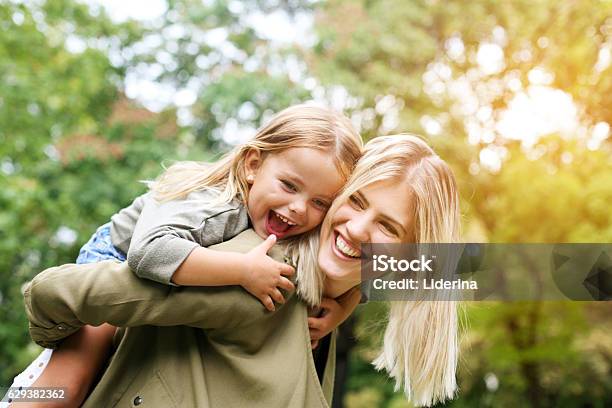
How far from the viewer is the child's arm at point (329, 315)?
174cm

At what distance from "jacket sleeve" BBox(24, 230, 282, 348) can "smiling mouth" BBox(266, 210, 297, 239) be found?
0.27 meters

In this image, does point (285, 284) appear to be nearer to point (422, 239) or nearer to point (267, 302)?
point (267, 302)

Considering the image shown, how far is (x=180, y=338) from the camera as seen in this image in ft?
5.16

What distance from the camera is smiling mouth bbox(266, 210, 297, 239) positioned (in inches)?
68.5

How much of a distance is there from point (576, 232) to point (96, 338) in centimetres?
675

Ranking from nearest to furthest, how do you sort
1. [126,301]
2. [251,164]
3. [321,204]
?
[126,301], [321,204], [251,164]

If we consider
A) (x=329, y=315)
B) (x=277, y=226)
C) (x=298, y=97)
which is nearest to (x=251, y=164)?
(x=277, y=226)

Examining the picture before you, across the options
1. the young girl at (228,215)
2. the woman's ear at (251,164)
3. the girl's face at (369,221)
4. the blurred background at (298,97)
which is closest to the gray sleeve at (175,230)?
the young girl at (228,215)

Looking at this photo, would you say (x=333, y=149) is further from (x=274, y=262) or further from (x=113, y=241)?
(x=113, y=241)

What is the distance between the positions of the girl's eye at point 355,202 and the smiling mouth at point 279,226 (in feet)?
0.55

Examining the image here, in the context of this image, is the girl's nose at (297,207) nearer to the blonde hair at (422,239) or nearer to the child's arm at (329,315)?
the blonde hair at (422,239)

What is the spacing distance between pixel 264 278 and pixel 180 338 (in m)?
0.25

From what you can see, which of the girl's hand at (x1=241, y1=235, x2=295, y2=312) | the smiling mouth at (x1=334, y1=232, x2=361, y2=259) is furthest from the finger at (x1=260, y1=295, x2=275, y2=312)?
the smiling mouth at (x1=334, y1=232, x2=361, y2=259)

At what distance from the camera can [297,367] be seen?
1.54 m
